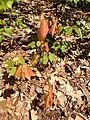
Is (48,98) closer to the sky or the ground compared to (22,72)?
closer to the ground

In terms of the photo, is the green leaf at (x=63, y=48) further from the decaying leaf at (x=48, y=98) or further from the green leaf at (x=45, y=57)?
the decaying leaf at (x=48, y=98)

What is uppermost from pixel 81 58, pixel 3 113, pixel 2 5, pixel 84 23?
pixel 2 5

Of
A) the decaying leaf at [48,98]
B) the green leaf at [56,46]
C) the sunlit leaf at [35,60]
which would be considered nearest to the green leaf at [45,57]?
the sunlit leaf at [35,60]

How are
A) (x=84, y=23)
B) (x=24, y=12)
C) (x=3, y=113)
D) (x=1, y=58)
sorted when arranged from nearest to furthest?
(x=3, y=113) < (x=1, y=58) < (x=84, y=23) < (x=24, y=12)

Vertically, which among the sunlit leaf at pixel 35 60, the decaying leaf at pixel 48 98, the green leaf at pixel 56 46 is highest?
the green leaf at pixel 56 46

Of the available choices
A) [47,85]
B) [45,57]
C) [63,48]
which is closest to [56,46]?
[63,48]

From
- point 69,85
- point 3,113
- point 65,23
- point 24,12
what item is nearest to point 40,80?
point 69,85

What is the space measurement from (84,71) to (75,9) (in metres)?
1.42

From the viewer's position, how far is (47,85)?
2.89 meters

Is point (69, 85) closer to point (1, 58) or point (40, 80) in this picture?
point (40, 80)

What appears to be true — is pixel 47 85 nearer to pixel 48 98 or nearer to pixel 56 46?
pixel 48 98

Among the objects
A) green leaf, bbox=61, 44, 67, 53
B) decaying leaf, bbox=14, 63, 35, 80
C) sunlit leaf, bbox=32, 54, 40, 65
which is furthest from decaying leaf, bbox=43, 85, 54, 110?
green leaf, bbox=61, 44, 67, 53

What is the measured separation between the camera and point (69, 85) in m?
2.96

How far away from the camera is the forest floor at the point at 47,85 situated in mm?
2691
